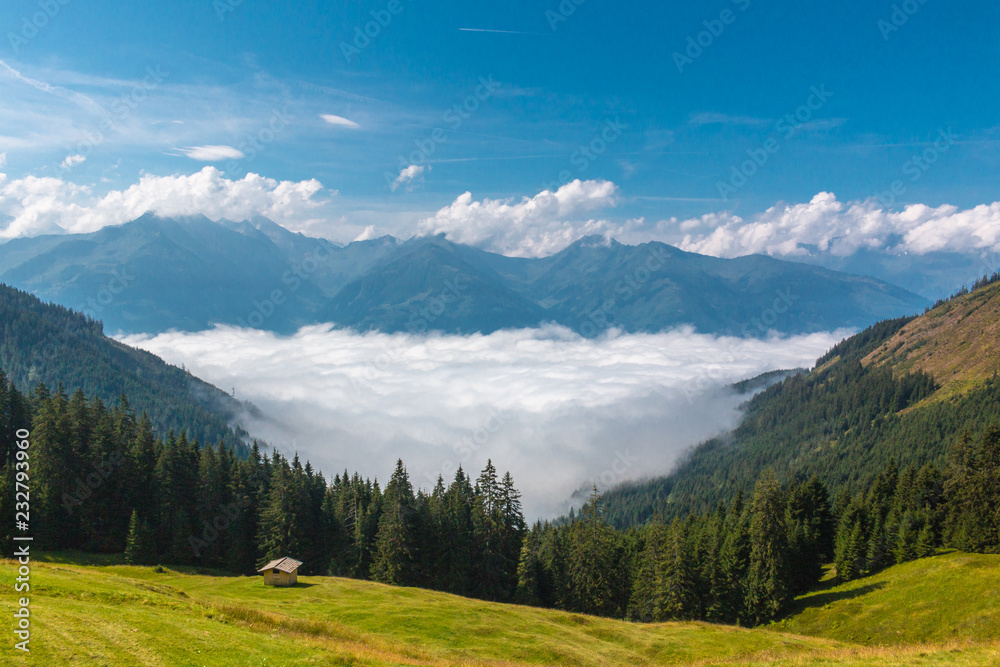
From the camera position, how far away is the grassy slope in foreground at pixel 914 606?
5003cm

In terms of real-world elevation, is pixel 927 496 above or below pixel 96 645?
above

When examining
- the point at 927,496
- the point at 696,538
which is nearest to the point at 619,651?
the point at 696,538

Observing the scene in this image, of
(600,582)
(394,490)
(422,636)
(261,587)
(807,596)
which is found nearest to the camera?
(422,636)

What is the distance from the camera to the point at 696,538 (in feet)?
262

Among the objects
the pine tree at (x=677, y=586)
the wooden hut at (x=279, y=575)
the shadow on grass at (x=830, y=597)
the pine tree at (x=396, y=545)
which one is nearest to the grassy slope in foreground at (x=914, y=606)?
the shadow on grass at (x=830, y=597)

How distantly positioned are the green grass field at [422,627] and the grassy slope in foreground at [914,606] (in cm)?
17

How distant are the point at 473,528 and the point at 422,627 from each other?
36777 millimetres

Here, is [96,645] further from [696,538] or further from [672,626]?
[696,538]

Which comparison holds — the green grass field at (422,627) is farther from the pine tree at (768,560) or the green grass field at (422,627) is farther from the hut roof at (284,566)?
the pine tree at (768,560)

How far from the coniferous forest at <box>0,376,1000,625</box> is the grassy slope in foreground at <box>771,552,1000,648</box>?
13.6 feet

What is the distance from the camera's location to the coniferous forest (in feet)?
227

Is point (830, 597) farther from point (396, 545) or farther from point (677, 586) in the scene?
point (396, 545)

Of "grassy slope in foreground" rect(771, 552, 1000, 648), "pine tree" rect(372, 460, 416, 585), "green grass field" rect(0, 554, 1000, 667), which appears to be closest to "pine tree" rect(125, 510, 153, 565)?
"green grass field" rect(0, 554, 1000, 667)

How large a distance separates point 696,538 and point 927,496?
32793 millimetres
